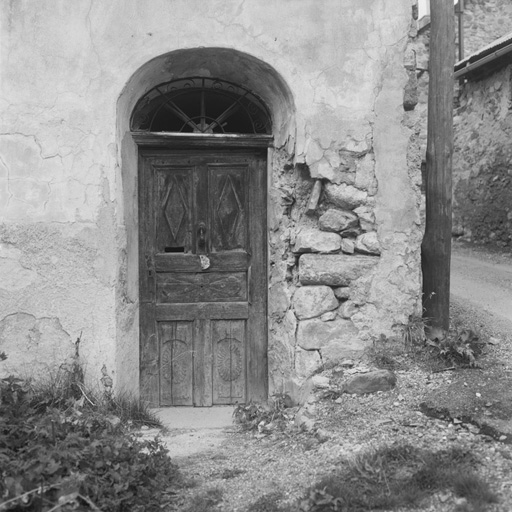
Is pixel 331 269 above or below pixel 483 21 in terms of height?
below

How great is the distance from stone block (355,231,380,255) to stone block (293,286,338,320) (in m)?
0.40

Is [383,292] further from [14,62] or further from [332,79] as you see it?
[14,62]

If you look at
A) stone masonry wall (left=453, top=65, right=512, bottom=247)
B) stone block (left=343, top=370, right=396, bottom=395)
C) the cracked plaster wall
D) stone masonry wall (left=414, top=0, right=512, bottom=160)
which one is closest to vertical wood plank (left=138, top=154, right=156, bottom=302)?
the cracked plaster wall

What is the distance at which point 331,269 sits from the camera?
4.55 metres

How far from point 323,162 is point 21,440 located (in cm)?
279

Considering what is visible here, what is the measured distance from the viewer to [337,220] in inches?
180

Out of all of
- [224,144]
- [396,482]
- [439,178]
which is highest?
→ [224,144]

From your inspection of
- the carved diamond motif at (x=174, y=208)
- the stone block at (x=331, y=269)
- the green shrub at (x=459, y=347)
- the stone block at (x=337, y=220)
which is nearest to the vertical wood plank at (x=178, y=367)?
the carved diamond motif at (x=174, y=208)

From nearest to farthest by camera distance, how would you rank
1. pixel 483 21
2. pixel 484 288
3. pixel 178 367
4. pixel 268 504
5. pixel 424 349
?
pixel 268 504, pixel 424 349, pixel 178 367, pixel 484 288, pixel 483 21

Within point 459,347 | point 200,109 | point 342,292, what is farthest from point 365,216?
point 200,109

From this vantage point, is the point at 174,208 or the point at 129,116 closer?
the point at 129,116

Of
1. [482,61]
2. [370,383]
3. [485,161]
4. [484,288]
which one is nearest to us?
[370,383]

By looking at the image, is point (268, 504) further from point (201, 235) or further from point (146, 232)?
point (146, 232)

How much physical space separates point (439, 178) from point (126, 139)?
8.35 feet
